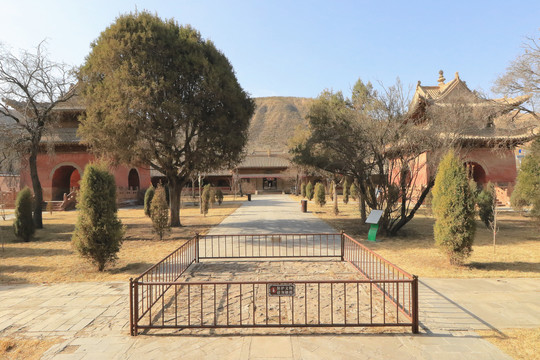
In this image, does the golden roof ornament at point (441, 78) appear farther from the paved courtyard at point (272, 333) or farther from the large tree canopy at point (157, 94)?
the paved courtyard at point (272, 333)

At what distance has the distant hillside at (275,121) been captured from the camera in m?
114

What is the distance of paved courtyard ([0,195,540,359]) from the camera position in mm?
3453

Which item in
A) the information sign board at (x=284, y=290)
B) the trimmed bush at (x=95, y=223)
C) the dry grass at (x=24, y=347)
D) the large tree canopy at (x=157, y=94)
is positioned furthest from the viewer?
the large tree canopy at (x=157, y=94)

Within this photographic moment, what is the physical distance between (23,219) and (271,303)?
11.1 meters

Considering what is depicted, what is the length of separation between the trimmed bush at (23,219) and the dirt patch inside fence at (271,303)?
8028 millimetres

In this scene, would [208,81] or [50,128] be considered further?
[50,128]

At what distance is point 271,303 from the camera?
5059mm

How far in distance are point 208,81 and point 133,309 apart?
418 inches

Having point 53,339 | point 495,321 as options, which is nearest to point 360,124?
point 495,321

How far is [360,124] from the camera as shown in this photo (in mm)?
10617

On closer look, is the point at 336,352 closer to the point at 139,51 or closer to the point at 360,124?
the point at 360,124

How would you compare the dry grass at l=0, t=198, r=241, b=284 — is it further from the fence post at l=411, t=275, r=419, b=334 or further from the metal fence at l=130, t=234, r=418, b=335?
the fence post at l=411, t=275, r=419, b=334

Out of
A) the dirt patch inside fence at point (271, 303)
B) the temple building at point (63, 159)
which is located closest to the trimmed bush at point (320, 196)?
the dirt patch inside fence at point (271, 303)

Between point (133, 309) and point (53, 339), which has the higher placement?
point (133, 309)
